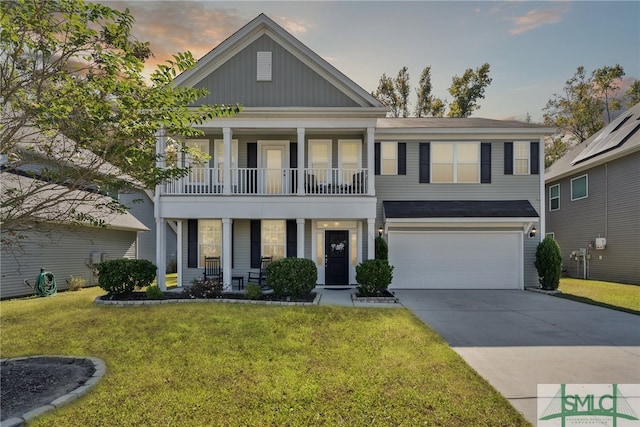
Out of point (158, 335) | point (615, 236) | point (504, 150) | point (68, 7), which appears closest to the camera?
point (68, 7)

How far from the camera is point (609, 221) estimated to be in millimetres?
15523

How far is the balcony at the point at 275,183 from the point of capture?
11523mm

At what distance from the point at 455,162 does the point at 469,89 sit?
61.0 feet

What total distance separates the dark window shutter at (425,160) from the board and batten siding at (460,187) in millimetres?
119

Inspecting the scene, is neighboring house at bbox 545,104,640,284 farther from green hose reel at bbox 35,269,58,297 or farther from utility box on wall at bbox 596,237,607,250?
green hose reel at bbox 35,269,58,297

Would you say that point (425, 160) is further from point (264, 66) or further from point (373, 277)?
point (264, 66)

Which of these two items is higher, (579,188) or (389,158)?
(389,158)

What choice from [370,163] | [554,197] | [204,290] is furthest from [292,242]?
[554,197]

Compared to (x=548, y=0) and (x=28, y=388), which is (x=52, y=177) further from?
(x=548, y=0)

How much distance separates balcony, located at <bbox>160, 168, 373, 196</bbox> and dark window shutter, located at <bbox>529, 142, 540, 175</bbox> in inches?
256

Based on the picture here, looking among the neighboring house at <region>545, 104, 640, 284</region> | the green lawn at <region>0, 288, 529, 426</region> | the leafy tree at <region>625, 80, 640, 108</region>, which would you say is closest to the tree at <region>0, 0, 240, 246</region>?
the green lawn at <region>0, 288, 529, 426</region>

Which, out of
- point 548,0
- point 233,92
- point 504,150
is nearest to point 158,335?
point 233,92

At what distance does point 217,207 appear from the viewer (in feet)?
36.6

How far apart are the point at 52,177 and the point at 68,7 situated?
1881 millimetres
